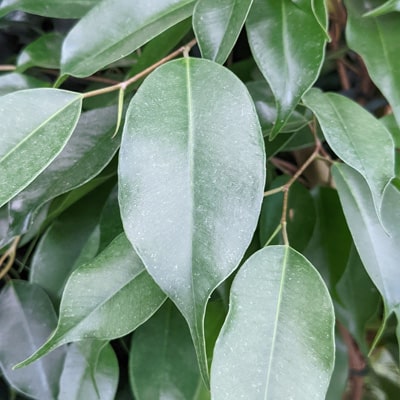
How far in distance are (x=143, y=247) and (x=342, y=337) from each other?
1.36 ft

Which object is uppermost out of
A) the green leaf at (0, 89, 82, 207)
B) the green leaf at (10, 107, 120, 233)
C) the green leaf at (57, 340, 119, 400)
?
the green leaf at (0, 89, 82, 207)

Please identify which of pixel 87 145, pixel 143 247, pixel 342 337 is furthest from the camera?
pixel 342 337

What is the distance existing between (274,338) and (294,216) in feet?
0.61

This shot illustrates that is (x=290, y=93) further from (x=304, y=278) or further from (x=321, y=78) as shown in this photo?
(x=321, y=78)

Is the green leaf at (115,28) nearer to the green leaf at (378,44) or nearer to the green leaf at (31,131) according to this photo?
the green leaf at (31,131)

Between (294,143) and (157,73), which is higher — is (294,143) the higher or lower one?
the lower one

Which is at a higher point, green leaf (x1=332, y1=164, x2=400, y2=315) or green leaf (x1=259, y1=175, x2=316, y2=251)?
green leaf (x1=332, y1=164, x2=400, y2=315)

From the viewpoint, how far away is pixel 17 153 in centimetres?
34

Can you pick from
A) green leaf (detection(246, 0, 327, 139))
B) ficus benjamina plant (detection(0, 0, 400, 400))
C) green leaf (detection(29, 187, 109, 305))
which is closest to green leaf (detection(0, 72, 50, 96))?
ficus benjamina plant (detection(0, 0, 400, 400))

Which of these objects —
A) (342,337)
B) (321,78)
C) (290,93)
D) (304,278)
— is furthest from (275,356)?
(321,78)

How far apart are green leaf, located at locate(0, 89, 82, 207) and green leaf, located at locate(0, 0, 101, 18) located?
0.42ft

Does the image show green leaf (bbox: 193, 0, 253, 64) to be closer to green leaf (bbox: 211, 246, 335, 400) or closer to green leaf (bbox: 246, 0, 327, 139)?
green leaf (bbox: 246, 0, 327, 139)

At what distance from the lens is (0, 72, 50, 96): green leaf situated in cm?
50

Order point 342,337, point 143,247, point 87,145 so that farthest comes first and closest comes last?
1. point 342,337
2. point 87,145
3. point 143,247
